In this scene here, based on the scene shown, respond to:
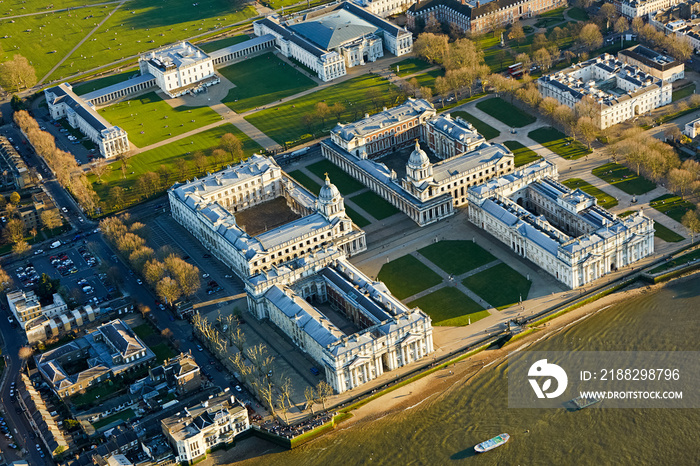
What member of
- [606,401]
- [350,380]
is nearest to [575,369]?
[606,401]

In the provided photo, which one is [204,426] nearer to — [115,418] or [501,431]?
[115,418]

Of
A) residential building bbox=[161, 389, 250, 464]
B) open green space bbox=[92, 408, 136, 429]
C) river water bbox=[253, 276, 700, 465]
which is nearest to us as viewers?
river water bbox=[253, 276, 700, 465]

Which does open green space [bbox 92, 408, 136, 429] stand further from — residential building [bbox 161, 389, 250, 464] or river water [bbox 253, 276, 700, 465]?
river water [bbox 253, 276, 700, 465]

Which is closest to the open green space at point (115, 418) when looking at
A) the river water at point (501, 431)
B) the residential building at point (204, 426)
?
the residential building at point (204, 426)

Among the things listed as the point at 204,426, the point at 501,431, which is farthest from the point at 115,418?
the point at 501,431

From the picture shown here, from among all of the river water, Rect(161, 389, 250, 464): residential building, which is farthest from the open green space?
the river water

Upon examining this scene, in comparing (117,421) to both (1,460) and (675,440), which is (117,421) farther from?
(675,440)
